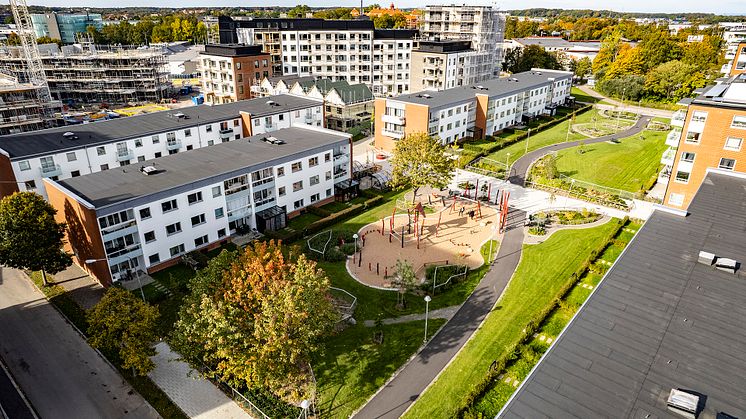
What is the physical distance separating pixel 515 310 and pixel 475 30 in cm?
10434

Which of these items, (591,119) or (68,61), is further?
(68,61)

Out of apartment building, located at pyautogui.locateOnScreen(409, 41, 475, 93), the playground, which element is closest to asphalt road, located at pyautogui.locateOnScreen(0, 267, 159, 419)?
the playground

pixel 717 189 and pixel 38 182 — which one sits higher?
pixel 717 189

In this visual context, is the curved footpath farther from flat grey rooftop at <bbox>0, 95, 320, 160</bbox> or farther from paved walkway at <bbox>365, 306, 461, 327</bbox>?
flat grey rooftop at <bbox>0, 95, 320, 160</bbox>

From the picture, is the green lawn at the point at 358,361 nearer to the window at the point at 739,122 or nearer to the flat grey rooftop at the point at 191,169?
the flat grey rooftop at the point at 191,169

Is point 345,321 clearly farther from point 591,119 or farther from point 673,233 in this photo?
point 591,119

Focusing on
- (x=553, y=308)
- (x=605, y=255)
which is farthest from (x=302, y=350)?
(x=605, y=255)

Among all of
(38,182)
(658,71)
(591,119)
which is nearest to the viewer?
(38,182)

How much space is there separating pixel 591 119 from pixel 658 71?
3042 cm

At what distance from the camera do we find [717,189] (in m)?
40.8

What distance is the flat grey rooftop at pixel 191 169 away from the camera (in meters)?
44.4

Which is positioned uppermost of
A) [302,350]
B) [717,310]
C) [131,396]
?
[717,310]

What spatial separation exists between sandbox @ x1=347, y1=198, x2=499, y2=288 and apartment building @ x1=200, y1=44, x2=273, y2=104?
224ft

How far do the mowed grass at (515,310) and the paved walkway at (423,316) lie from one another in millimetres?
3173
